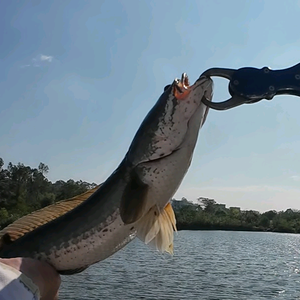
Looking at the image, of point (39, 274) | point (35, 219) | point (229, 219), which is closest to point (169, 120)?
point (35, 219)

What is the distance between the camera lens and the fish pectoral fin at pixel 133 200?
3.05 meters

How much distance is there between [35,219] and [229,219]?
9948 centimetres

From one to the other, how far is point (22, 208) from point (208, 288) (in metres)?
57.5

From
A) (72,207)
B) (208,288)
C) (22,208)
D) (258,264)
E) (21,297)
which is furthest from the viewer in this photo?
(22,208)

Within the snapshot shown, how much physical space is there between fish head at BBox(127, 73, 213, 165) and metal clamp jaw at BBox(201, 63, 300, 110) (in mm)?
83

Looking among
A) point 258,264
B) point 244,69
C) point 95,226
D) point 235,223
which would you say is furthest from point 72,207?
point 235,223

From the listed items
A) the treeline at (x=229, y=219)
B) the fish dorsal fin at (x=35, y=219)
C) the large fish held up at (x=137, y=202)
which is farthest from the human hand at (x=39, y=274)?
the treeline at (x=229, y=219)

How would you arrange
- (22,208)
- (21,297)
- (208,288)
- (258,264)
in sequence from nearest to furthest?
1. (21,297)
2. (208,288)
3. (258,264)
4. (22,208)

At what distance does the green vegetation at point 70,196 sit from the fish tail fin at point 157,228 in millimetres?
55223

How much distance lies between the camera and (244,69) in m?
3.09

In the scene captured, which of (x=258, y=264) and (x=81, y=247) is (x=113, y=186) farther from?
(x=258, y=264)

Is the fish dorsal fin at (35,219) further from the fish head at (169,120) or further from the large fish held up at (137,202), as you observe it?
the fish head at (169,120)

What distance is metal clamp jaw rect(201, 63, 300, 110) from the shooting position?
9.71 feet

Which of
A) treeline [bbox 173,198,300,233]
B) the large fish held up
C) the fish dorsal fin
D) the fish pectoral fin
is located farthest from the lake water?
treeline [bbox 173,198,300,233]
